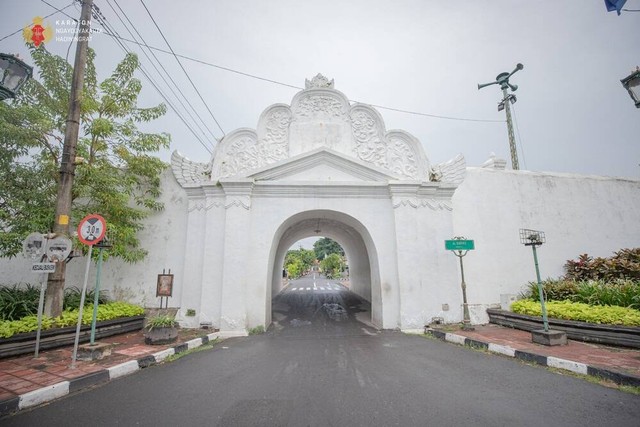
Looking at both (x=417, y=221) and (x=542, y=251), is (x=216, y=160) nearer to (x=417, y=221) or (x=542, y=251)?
(x=417, y=221)

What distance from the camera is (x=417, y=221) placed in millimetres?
8562

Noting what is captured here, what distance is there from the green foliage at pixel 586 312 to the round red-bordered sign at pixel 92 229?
10535 millimetres

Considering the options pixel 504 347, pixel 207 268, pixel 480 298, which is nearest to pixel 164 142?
pixel 207 268

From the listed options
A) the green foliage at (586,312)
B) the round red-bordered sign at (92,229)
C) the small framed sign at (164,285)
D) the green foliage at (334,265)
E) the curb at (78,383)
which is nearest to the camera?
the curb at (78,383)

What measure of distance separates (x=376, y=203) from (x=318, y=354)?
4772 mm

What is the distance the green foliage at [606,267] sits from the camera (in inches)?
339

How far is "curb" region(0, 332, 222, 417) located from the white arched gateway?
91.2 inches

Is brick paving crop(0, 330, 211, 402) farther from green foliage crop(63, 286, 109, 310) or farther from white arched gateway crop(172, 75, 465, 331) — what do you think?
white arched gateway crop(172, 75, 465, 331)

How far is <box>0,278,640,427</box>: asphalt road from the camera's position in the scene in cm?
314

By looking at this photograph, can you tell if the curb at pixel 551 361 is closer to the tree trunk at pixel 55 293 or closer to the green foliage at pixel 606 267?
the green foliage at pixel 606 267

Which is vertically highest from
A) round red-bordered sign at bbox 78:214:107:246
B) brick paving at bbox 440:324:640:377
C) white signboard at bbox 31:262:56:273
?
round red-bordered sign at bbox 78:214:107:246

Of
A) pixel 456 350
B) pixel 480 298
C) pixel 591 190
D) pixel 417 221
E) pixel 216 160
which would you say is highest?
pixel 216 160

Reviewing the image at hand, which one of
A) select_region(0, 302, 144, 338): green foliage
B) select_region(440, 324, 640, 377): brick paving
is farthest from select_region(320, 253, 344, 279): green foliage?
select_region(0, 302, 144, 338): green foliage

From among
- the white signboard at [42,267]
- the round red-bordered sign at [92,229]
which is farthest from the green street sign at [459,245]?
the white signboard at [42,267]
